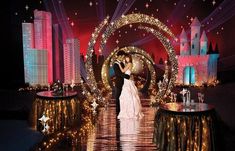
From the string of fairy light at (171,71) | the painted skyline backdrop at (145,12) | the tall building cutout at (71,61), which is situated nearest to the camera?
the string of fairy light at (171,71)

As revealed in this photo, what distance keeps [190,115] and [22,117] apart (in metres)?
4.32

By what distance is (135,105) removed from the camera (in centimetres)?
612

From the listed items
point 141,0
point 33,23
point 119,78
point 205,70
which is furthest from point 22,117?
point 205,70

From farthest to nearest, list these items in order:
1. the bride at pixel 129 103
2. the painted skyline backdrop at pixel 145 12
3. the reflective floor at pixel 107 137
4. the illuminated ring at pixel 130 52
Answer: the painted skyline backdrop at pixel 145 12
the illuminated ring at pixel 130 52
the bride at pixel 129 103
the reflective floor at pixel 107 137

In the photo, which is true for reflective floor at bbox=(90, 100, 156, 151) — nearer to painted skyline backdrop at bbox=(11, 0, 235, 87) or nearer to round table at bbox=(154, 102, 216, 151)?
round table at bbox=(154, 102, 216, 151)

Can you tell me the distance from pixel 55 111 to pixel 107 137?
1.15 meters

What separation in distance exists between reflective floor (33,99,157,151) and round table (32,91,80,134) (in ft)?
0.88

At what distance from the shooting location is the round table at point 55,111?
554cm

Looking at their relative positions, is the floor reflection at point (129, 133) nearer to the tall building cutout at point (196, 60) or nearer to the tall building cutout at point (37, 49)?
the tall building cutout at point (37, 49)

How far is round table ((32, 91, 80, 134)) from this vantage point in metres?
5.54

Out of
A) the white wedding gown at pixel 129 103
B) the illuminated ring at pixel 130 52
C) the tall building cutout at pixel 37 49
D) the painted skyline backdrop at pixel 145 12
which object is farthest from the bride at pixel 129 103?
the painted skyline backdrop at pixel 145 12

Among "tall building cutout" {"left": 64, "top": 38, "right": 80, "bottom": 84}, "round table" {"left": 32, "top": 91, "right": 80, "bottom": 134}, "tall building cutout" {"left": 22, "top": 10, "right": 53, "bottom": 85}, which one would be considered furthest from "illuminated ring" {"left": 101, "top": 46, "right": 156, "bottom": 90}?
"tall building cutout" {"left": 22, "top": 10, "right": 53, "bottom": 85}

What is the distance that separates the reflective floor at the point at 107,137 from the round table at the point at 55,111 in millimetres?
268

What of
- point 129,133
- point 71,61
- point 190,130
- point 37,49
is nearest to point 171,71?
point 129,133
